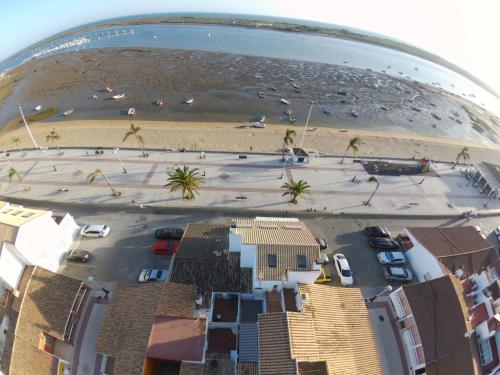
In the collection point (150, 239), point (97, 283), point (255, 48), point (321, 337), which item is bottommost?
point (321, 337)

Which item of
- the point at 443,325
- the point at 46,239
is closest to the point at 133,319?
the point at 46,239

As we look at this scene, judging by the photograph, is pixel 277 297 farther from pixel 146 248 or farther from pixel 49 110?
pixel 49 110

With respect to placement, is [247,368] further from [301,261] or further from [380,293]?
[380,293]

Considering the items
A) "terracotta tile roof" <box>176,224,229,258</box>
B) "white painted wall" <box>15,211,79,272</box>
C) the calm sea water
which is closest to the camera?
"white painted wall" <box>15,211,79,272</box>

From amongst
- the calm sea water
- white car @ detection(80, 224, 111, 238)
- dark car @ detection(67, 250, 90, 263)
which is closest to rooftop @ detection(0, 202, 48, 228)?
white car @ detection(80, 224, 111, 238)

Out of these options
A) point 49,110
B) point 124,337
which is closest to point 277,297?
point 124,337

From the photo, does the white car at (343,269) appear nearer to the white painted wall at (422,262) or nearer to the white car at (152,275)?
the white painted wall at (422,262)

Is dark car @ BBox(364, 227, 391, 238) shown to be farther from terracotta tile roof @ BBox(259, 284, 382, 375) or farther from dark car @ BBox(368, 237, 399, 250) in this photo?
terracotta tile roof @ BBox(259, 284, 382, 375)
